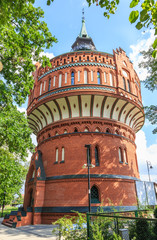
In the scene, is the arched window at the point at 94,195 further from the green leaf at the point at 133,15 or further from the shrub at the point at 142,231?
the green leaf at the point at 133,15

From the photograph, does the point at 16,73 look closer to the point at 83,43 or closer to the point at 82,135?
the point at 82,135

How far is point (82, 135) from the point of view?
1559 cm

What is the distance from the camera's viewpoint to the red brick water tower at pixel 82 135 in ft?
46.5

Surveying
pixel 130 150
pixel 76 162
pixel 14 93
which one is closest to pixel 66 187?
pixel 76 162

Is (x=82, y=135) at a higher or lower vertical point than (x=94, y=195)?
higher

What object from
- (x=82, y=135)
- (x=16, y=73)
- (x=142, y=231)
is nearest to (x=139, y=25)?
(x=142, y=231)

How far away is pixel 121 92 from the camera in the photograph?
54.2ft

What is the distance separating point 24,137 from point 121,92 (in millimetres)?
10591

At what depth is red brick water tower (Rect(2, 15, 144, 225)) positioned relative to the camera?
14.2 m

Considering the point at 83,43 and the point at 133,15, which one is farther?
the point at 83,43

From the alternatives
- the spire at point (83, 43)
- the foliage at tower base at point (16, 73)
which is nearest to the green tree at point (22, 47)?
the foliage at tower base at point (16, 73)

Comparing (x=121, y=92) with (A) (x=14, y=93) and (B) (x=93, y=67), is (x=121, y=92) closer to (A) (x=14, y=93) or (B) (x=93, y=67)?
(B) (x=93, y=67)

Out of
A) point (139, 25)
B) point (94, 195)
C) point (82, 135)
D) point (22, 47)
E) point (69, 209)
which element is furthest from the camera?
point (82, 135)

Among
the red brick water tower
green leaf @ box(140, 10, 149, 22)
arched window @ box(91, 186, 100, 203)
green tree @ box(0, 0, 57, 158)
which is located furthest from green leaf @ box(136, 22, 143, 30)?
arched window @ box(91, 186, 100, 203)
